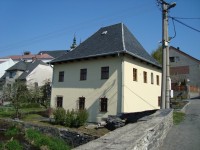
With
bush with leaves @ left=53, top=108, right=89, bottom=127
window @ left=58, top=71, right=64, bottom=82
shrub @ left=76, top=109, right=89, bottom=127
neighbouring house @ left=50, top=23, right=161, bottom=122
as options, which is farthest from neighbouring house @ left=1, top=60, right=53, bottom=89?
shrub @ left=76, top=109, right=89, bottom=127

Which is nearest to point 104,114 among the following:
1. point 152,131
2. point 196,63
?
point 152,131

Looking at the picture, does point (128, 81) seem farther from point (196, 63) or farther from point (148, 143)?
point (196, 63)

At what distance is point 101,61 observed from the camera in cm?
2202

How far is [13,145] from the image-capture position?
12883mm

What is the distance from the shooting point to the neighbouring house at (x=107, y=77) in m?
20.6

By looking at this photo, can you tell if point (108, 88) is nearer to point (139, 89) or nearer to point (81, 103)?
point (139, 89)

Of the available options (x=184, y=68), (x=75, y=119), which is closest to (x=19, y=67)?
(x=184, y=68)

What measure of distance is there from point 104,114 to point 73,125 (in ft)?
13.8

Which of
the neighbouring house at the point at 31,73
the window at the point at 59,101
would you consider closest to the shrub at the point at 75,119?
the window at the point at 59,101

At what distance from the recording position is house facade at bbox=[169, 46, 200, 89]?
46.6 meters

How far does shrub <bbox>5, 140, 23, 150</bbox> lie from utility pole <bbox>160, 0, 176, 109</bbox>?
8.12m

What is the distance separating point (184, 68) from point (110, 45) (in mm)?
30072

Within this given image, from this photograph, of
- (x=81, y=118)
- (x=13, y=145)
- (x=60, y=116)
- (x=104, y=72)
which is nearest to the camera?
(x=13, y=145)

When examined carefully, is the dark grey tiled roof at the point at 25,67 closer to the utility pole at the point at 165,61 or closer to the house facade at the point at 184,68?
the house facade at the point at 184,68
